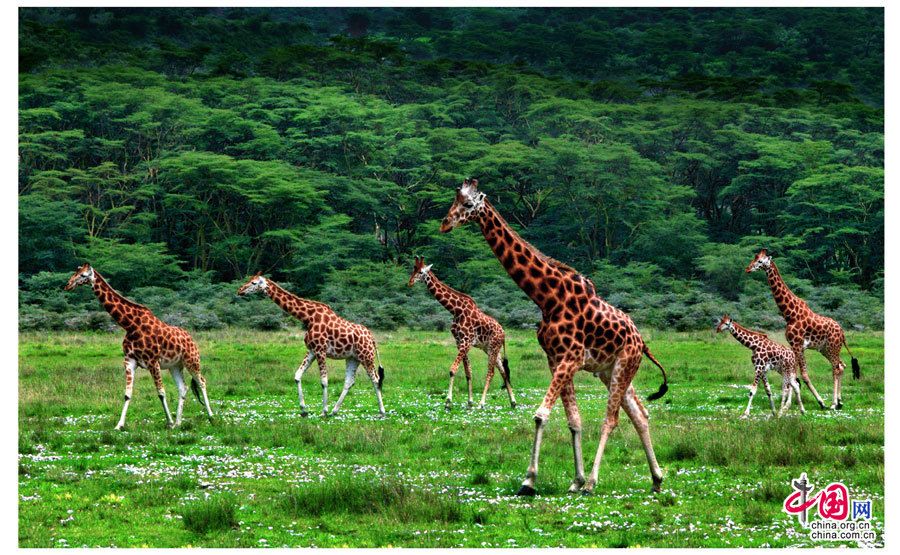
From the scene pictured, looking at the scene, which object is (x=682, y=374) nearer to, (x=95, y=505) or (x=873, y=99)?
(x=95, y=505)

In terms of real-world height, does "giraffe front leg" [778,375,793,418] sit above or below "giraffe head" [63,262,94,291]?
below

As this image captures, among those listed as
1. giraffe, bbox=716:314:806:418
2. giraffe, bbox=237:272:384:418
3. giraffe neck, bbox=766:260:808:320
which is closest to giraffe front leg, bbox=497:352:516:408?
giraffe, bbox=237:272:384:418

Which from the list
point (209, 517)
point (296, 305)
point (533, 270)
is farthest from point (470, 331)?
point (209, 517)

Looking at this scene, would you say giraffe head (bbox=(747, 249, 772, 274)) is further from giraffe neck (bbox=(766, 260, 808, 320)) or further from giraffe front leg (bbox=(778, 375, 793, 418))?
giraffe front leg (bbox=(778, 375, 793, 418))

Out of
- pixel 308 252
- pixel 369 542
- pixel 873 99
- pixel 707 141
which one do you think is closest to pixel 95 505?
pixel 369 542

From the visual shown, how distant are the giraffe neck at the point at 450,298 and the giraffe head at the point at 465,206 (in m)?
9.30

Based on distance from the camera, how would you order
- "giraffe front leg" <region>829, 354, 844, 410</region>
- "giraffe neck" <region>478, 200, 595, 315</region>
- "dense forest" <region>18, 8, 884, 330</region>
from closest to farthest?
"giraffe neck" <region>478, 200, 595, 315</region>
"giraffe front leg" <region>829, 354, 844, 410</region>
"dense forest" <region>18, 8, 884, 330</region>

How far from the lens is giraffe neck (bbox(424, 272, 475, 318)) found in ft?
78.9

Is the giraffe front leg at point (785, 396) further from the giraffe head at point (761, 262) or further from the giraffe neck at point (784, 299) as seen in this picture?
the giraffe head at point (761, 262)

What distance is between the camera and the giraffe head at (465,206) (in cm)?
1445

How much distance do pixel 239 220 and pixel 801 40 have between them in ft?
182

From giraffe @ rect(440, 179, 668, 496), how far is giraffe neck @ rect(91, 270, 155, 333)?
7.99 m

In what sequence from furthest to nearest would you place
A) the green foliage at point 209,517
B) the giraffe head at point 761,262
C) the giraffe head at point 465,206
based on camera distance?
1. the giraffe head at point 761,262
2. the giraffe head at point 465,206
3. the green foliage at point 209,517

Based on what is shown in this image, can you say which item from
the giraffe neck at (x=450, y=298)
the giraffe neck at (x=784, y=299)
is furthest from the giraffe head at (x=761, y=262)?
the giraffe neck at (x=450, y=298)
